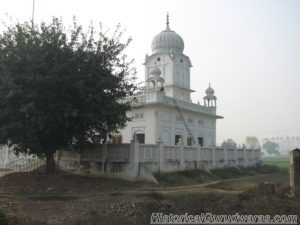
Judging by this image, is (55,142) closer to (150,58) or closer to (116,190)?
(116,190)

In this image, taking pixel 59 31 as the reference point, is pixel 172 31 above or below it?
above

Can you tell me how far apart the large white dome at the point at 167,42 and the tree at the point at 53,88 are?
22934 mm

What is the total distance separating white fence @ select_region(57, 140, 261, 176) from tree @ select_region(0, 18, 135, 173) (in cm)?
220

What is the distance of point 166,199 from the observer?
15312 mm

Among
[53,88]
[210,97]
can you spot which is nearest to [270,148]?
[210,97]

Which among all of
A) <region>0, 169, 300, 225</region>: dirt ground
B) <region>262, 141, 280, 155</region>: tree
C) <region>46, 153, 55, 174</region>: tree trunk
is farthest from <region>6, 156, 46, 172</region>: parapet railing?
<region>262, 141, 280, 155</region>: tree

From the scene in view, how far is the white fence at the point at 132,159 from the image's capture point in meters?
22.4

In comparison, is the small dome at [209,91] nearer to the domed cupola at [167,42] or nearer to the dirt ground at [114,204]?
the domed cupola at [167,42]

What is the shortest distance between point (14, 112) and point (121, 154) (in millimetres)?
7099

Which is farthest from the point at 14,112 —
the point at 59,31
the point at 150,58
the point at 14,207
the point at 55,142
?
the point at 150,58

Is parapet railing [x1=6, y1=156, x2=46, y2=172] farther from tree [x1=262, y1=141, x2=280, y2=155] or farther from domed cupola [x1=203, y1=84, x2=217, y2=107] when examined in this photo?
tree [x1=262, y1=141, x2=280, y2=155]

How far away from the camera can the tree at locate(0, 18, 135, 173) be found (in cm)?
1892

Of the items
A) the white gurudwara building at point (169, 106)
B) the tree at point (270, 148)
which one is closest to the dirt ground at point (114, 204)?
the white gurudwara building at point (169, 106)

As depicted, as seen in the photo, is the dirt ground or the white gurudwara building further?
the white gurudwara building
